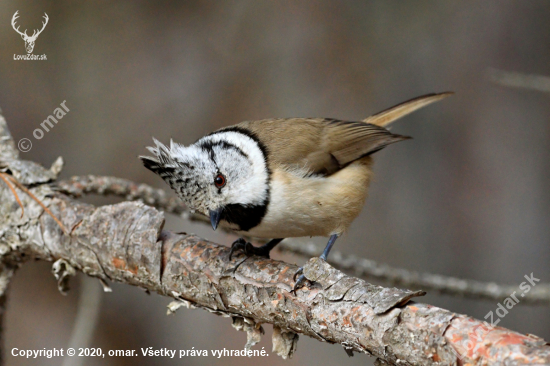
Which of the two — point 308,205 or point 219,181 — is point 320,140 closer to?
point 308,205

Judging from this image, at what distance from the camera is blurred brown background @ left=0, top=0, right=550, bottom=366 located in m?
3.99

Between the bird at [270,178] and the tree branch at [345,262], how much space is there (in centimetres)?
41

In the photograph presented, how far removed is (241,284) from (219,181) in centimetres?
57

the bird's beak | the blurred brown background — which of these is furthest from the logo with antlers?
the bird's beak

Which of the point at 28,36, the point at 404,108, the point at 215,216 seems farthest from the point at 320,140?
the point at 28,36

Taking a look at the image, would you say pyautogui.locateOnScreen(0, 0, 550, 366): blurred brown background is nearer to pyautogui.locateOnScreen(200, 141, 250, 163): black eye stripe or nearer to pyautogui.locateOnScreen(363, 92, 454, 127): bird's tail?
pyautogui.locateOnScreen(363, 92, 454, 127): bird's tail

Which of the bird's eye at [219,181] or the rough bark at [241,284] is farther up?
the bird's eye at [219,181]

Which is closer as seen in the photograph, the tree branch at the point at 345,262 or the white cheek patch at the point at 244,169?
the white cheek patch at the point at 244,169

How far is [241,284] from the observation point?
76.8 inches

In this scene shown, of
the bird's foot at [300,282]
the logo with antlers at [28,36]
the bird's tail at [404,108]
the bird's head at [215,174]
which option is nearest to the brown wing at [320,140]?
the bird's tail at [404,108]

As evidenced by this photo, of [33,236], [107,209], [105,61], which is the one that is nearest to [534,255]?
[107,209]

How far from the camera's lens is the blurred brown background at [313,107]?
3992 millimetres

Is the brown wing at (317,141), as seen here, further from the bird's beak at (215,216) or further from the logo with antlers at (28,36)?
the logo with antlers at (28,36)

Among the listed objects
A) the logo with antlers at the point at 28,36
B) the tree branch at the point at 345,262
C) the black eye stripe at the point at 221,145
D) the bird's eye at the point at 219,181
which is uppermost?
the logo with antlers at the point at 28,36
